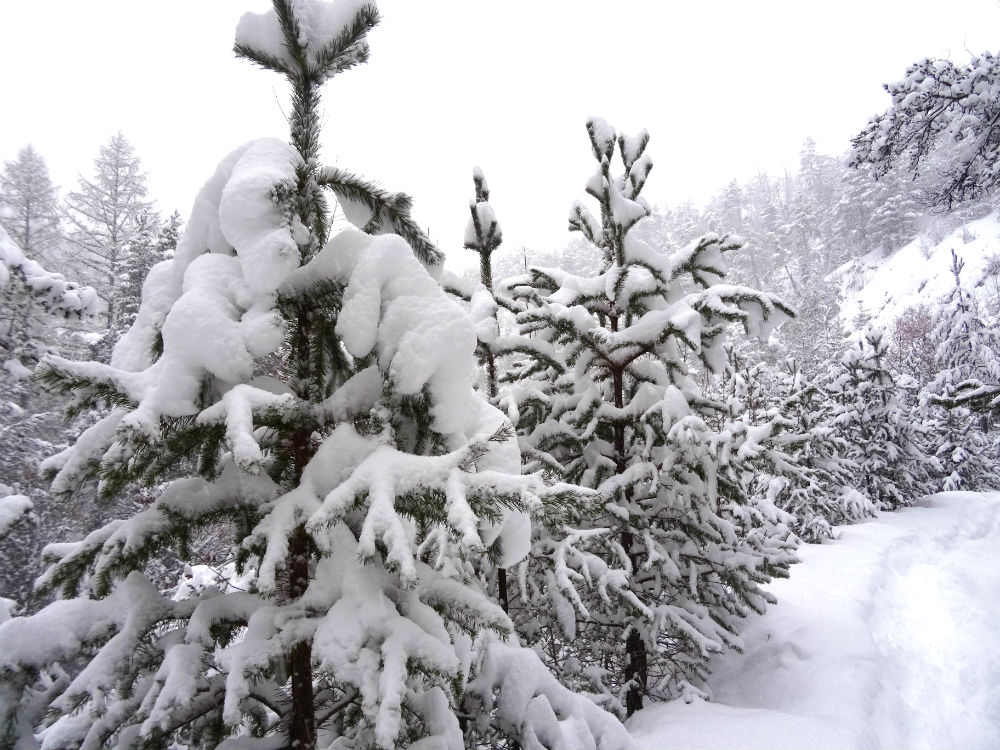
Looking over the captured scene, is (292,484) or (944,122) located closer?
(292,484)

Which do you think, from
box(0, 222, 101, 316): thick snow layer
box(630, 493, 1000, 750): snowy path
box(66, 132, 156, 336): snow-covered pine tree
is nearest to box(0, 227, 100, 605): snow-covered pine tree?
box(0, 222, 101, 316): thick snow layer

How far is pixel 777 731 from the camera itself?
452cm

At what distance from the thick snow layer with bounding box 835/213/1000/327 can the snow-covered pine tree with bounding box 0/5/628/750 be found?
50240mm

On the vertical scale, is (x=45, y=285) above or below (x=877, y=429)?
above

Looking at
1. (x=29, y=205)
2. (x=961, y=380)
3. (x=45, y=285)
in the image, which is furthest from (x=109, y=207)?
(x=961, y=380)

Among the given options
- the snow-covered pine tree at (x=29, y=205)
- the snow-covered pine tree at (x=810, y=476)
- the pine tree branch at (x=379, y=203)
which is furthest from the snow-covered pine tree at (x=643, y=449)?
the snow-covered pine tree at (x=29, y=205)

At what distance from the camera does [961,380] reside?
61.1ft

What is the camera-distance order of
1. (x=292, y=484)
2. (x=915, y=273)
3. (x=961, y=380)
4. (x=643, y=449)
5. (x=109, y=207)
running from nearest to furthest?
(x=292, y=484) < (x=643, y=449) < (x=961, y=380) < (x=109, y=207) < (x=915, y=273)

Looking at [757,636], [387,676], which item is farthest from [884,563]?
[387,676]

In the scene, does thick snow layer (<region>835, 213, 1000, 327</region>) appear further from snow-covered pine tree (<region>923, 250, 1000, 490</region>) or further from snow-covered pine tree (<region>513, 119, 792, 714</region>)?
snow-covered pine tree (<region>513, 119, 792, 714</region>)

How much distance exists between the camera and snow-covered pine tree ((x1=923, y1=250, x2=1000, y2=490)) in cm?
1923

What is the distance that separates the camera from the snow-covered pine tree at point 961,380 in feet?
63.1

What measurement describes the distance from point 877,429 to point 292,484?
71.4ft

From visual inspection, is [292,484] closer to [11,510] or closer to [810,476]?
[11,510]
